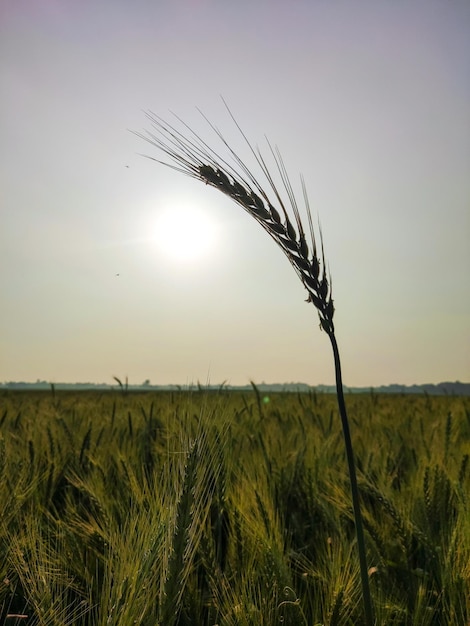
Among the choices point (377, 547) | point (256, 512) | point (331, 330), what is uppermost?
point (331, 330)

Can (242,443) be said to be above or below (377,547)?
above

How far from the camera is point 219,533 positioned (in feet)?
5.49

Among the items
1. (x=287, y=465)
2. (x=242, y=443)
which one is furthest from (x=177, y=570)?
(x=242, y=443)

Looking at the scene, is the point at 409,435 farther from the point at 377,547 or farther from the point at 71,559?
the point at 71,559

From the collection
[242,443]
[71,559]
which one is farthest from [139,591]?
[242,443]

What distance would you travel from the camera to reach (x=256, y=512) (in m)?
1.56

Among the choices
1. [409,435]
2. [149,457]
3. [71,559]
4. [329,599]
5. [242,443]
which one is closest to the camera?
[329,599]

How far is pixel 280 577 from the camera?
1249 mm

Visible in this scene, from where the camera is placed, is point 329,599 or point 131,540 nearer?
point 131,540

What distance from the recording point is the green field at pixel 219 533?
0.97 metres

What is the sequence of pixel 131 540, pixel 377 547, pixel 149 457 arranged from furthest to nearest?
1. pixel 149 457
2. pixel 377 547
3. pixel 131 540

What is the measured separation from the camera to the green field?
0.97m

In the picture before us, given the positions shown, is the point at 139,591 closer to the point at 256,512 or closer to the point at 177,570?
the point at 177,570

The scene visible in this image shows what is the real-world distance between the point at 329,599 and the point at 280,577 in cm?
13
